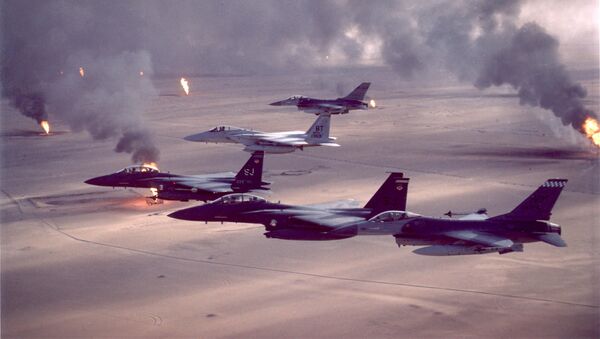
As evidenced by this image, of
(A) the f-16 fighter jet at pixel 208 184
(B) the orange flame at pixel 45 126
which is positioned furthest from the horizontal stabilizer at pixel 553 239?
(B) the orange flame at pixel 45 126

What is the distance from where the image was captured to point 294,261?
41938mm

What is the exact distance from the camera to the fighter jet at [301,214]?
144ft

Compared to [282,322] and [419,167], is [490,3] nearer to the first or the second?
[419,167]

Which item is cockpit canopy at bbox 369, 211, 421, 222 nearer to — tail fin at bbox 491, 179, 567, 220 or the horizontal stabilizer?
tail fin at bbox 491, 179, 567, 220

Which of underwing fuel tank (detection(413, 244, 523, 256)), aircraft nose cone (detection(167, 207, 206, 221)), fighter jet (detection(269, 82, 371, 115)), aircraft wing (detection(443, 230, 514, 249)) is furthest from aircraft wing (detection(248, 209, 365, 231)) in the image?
fighter jet (detection(269, 82, 371, 115))

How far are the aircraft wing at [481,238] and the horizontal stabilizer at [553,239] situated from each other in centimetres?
191

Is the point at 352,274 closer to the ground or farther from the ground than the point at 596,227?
closer to the ground

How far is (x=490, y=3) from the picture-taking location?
106 metres

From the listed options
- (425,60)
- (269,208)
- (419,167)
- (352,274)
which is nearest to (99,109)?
(419,167)

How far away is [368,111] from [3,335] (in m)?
100

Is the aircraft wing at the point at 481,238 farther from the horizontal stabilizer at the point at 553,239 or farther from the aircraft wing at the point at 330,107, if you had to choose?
the aircraft wing at the point at 330,107

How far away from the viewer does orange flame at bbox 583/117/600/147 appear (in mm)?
78562

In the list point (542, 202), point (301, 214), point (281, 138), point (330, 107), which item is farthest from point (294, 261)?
point (330, 107)

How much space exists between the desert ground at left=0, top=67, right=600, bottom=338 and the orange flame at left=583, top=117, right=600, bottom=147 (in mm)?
1406
